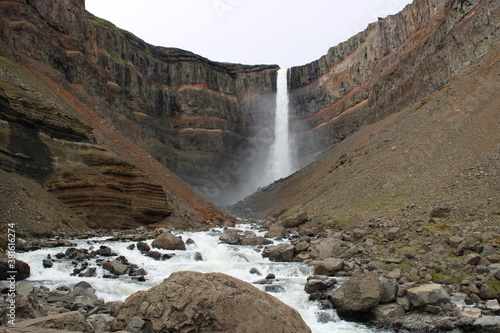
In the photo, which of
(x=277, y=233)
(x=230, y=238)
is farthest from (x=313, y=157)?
(x=230, y=238)

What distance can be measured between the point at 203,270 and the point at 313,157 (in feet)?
173

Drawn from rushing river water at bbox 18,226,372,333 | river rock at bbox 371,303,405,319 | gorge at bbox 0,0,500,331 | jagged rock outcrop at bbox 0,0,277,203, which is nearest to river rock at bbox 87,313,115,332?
rushing river water at bbox 18,226,372,333

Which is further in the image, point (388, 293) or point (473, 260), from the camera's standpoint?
point (473, 260)

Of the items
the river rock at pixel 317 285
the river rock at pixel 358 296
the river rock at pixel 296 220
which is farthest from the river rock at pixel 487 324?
the river rock at pixel 296 220

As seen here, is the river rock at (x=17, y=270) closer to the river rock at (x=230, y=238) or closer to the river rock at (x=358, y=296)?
the river rock at (x=358, y=296)

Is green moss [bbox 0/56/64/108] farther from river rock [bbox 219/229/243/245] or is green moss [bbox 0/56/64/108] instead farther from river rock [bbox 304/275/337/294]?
river rock [bbox 304/275/337/294]

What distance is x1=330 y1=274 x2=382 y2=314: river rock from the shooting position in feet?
28.6

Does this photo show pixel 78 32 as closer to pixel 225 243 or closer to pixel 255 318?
pixel 225 243

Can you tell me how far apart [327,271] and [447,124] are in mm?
19299

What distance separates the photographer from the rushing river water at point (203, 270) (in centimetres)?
941

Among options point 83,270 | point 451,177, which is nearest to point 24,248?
point 83,270

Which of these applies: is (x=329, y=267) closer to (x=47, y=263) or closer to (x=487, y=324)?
(x=487, y=324)

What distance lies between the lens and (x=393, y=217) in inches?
673

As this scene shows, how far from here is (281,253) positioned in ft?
48.3
